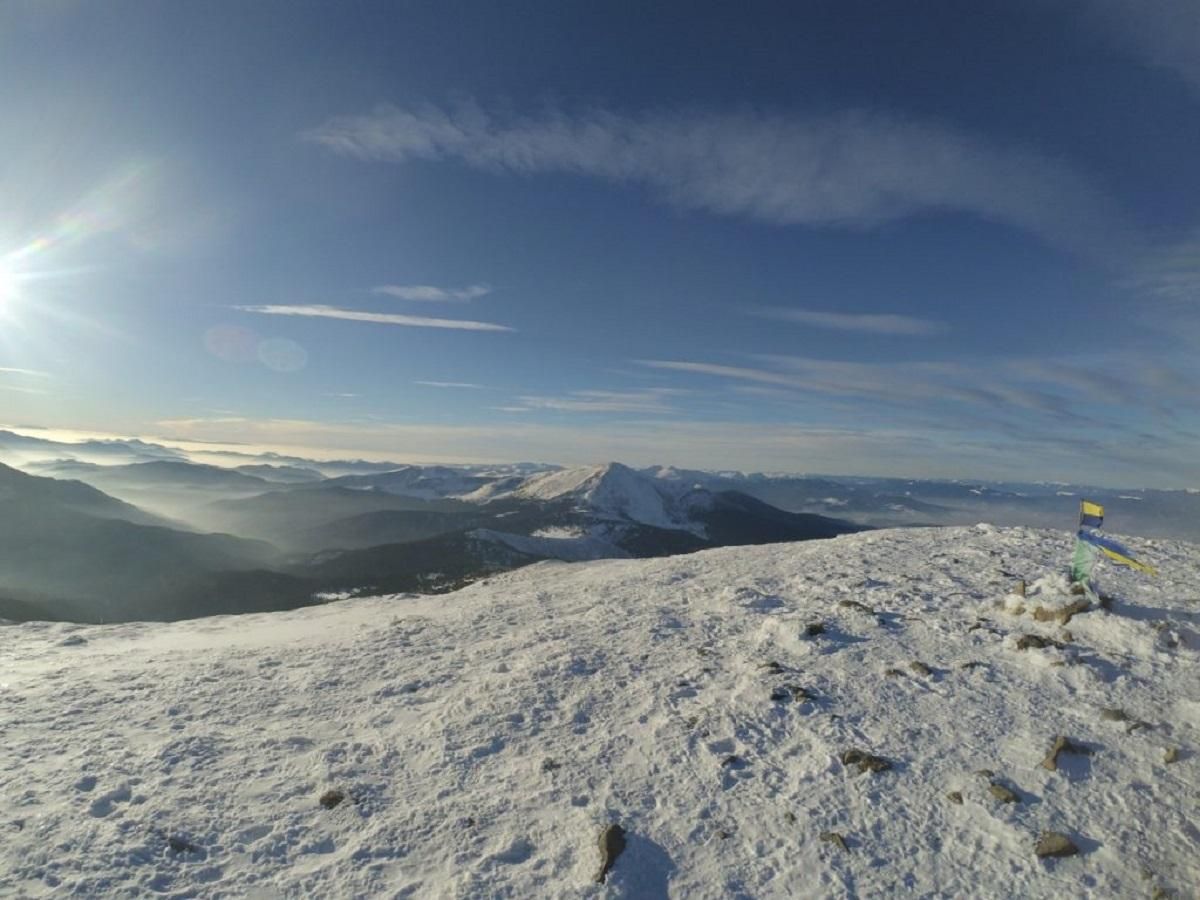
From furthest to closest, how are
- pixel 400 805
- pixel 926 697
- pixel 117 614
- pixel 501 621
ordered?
pixel 117 614
pixel 501 621
pixel 926 697
pixel 400 805

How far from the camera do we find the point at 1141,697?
12.6 m

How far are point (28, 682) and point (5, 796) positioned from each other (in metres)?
7.32

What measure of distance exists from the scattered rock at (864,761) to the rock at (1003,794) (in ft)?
5.32

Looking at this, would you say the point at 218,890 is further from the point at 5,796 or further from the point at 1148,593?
the point at 1148,593

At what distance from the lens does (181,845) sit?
9.42 meters

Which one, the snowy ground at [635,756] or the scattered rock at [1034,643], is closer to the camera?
the snowy ground at [635,756]

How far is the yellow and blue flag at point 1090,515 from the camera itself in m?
17.4

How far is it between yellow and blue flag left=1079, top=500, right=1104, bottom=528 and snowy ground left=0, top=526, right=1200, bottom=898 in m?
1.95

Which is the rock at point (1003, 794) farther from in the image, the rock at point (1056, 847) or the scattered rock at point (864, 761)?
the scattered rock at point (864, 761)

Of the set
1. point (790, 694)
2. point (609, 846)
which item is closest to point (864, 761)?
point (790, 694)

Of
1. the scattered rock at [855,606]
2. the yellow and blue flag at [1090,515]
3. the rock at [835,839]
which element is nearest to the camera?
the rock at [835,839]

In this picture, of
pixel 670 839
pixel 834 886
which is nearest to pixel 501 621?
pixel 670 839

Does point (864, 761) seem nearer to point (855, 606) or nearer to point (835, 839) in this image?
point (835, 839)

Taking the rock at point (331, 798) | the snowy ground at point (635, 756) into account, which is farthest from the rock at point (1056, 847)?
the rock at point (331, 798)
